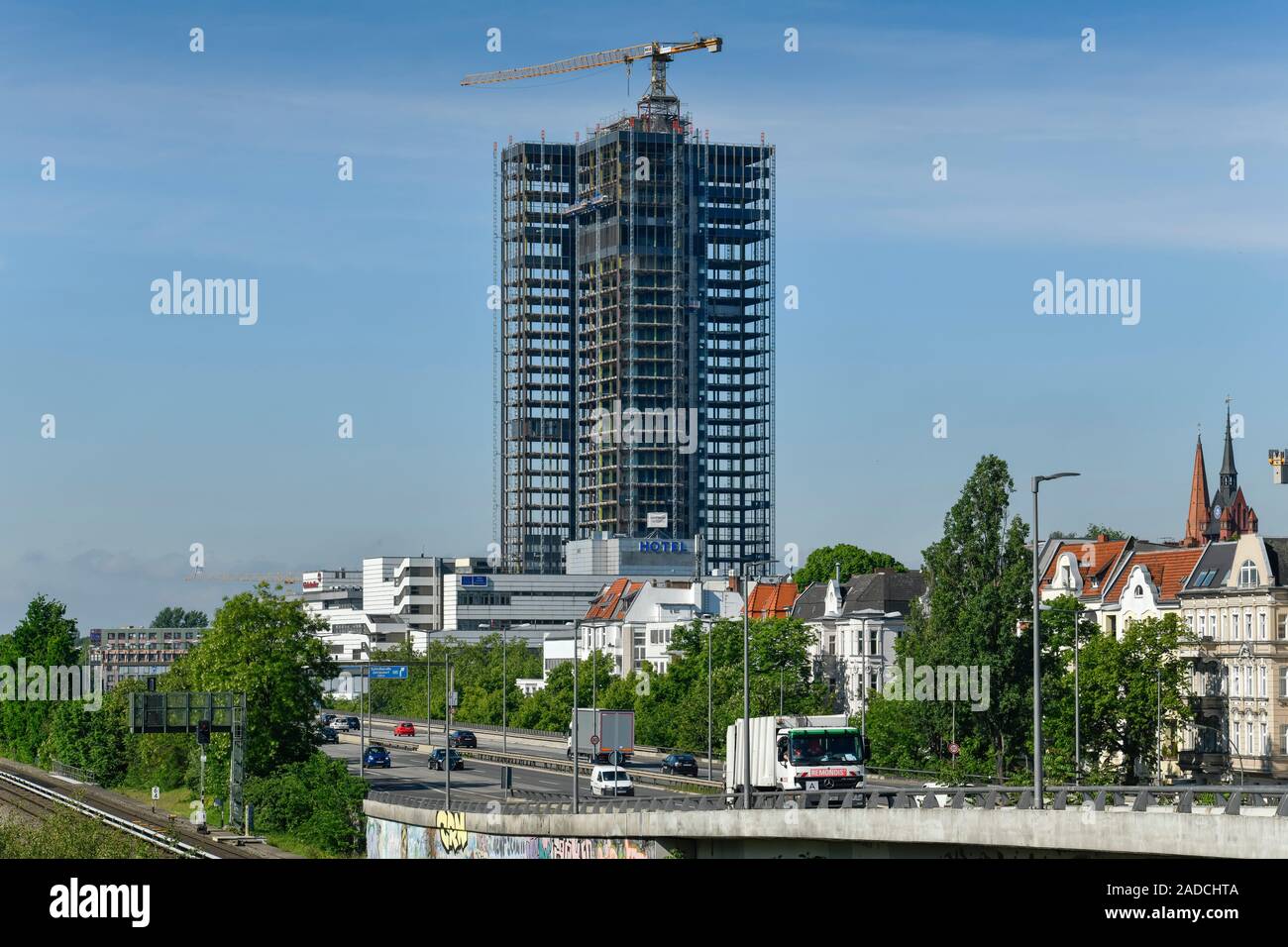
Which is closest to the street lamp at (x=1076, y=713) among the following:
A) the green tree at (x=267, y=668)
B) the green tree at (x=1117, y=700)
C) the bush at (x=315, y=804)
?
the green tree at (x=1117, y=700)

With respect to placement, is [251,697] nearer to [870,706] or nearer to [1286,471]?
[870,706]

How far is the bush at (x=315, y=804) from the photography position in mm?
96500

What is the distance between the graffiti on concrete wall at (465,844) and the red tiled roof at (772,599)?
291ft


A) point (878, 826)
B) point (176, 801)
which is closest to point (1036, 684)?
point (878, 826)

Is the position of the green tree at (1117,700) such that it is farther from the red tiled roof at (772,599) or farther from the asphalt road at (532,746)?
the red tiled roof at (772,599)

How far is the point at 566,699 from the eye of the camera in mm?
176875

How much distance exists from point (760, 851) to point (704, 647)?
321 feet

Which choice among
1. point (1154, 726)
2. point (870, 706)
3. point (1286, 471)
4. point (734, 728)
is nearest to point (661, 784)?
point (870, 706)

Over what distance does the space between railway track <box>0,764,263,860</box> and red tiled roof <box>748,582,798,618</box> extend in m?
65.7

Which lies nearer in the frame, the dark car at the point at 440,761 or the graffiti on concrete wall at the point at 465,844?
the graffiti on concrete wall at the point at 465,844

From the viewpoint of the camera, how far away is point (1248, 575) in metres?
110

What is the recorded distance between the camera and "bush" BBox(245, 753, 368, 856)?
96.5m
